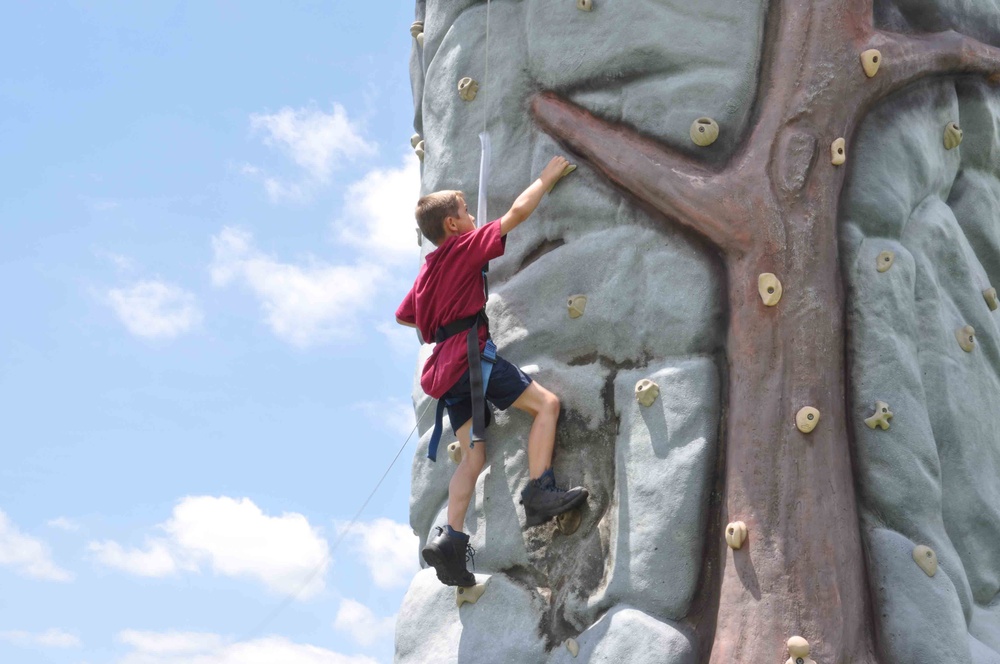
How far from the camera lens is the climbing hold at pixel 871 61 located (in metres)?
4.83

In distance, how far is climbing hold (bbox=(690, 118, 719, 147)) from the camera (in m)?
4.79

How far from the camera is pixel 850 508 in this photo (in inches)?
170

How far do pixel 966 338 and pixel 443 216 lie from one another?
7.32ft

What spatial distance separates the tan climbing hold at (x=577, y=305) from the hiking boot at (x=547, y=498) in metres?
0.63

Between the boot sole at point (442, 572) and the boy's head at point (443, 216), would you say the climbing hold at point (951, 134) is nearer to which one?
the boy's head at point (443, 216)

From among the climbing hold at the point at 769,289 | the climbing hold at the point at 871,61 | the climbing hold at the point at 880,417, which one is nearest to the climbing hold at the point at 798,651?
the climbing hold at the point at 880,417

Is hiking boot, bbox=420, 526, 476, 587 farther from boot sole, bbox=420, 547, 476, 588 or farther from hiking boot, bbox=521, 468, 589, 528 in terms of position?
hiking boot, bbox=521, 468, 589, 528

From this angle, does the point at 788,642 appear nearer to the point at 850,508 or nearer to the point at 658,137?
the point at 850,508

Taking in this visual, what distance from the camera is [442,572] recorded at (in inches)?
185

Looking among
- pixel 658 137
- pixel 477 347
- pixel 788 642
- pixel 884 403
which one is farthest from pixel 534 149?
pixel 788 642

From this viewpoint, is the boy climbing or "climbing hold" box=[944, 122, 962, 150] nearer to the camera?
the boy climbing

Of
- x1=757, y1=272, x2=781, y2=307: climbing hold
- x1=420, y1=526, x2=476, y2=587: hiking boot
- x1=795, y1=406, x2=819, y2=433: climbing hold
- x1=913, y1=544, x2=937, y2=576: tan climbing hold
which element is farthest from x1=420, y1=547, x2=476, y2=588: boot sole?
x1=913, y1=544, x2=937, y2=576: tan climbing hold

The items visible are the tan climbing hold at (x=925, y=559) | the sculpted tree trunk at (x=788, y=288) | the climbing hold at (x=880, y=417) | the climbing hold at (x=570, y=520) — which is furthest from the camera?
the climbing hold at (x=570, y=520)

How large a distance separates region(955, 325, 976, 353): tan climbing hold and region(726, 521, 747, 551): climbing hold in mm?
1492
